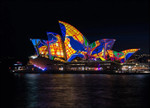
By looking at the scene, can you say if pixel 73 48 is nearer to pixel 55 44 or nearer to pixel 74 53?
pixel 74 53

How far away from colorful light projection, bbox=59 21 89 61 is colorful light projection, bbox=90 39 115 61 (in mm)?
3137

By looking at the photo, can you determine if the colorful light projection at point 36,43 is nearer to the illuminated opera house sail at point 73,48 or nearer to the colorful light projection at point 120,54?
the illuminated opera house sail at point 73,48

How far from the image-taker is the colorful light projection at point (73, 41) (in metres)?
76.9

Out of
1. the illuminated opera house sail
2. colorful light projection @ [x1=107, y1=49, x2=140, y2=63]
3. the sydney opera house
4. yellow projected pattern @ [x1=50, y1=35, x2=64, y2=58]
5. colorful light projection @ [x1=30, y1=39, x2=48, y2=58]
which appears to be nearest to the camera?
the illuminated opera house sail

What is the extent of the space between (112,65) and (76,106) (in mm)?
76655

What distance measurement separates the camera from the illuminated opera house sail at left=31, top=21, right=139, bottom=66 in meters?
79.2

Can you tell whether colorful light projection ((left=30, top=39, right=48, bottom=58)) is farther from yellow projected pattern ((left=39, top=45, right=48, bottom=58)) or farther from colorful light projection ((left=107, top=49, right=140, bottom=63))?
colorful light projection ((left=107, top=49, right=140, bottom=63))

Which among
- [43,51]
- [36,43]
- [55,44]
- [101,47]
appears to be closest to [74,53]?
[55,44]

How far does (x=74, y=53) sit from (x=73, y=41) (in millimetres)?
6648

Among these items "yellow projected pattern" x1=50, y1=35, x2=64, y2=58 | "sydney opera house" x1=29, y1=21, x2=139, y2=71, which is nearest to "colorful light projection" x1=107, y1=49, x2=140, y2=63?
"sydney opera house" x1=29, y1=21, x2=139, y2=71

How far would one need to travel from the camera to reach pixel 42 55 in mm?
90438

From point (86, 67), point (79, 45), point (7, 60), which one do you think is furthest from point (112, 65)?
point (7, 60)

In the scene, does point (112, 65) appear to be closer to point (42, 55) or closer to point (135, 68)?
point (135, 68)

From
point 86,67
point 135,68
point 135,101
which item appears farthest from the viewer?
point 135,68
